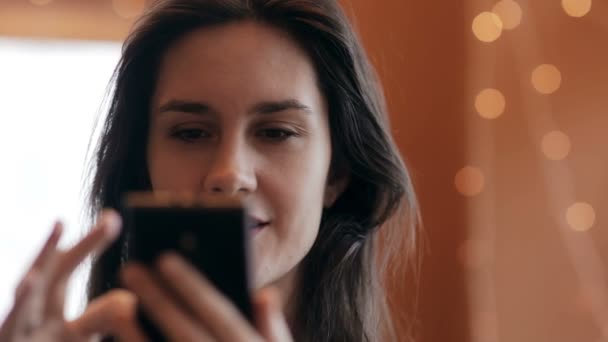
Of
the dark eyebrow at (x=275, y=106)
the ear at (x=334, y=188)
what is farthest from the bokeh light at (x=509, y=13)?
the dark eyebrow at (x=275, y=106)

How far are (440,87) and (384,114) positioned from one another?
1042 mm

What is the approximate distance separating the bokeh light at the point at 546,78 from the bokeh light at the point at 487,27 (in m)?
0.15

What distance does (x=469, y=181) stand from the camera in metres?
2.12

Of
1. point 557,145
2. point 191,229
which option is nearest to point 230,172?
point 191,229

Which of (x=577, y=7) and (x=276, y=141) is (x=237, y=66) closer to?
(x=276, y=141)

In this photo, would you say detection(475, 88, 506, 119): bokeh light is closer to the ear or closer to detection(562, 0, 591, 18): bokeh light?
detection(562, 0, 591, 18): bokeh light

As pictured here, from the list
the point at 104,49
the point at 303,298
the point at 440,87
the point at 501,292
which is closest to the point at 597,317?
the point at 501,292

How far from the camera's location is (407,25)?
2.17 m

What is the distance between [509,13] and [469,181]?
470 mm

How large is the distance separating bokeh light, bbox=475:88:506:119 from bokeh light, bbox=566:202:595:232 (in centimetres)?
32

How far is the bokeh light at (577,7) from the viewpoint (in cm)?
195

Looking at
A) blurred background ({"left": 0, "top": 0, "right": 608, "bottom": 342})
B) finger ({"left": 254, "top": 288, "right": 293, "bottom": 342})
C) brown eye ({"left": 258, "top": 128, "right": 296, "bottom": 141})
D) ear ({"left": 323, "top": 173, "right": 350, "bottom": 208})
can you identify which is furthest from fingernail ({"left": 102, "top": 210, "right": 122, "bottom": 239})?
blurred background ({"left": 0, "top": 0, "right": 608, "bottom": 342})

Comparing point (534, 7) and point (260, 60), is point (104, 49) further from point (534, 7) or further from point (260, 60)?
point (260, 60)

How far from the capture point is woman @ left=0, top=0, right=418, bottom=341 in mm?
907
